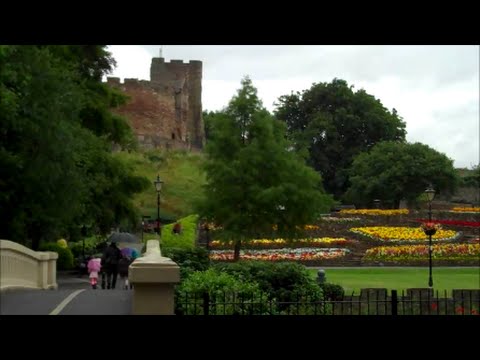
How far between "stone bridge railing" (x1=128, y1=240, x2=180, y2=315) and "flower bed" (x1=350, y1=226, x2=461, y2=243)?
3194 centimetres

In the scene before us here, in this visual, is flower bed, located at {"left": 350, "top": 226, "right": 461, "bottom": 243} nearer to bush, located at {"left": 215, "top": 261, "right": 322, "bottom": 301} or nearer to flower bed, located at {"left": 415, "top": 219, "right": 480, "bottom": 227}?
flower bed, located at {"left": 415, "top": 219, "right": 480, "bottom": 227}

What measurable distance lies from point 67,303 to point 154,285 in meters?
3.70

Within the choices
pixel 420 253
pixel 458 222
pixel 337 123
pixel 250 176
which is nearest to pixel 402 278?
pixel 250 176

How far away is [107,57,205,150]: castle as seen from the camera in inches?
2911

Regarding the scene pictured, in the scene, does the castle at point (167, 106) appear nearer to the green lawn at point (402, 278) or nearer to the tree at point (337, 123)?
the tree at point (337, 123)

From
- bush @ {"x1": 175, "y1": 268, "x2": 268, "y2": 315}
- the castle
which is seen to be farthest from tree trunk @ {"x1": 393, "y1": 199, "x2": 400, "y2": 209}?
bush @ {"x1": 175, "y1": 268, "x2": 268, "y2": 315}

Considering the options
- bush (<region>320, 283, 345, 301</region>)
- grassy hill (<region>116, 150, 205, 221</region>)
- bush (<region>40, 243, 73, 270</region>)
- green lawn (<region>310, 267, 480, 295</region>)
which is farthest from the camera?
grassy hill (<region>116, 150, 205, 221</region>)

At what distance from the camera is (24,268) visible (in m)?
18.1

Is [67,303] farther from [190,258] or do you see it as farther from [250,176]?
[250,176]

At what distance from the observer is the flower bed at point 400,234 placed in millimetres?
40844
